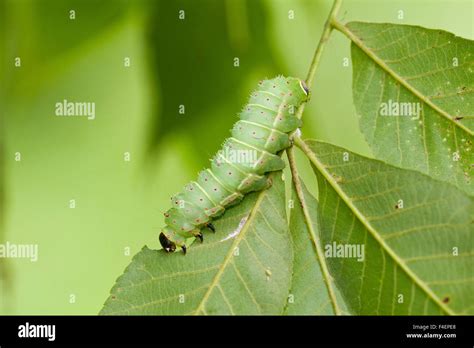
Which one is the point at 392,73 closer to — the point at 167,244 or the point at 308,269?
the point at 308,269

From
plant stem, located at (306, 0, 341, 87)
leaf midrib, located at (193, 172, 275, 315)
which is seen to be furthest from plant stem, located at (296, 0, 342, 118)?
leaf midrib, located at (193, 172, 275, 315)

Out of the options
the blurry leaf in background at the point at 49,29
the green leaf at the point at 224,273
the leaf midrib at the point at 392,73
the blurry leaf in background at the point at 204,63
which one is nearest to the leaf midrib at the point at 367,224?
the green leaf at the point at 224,273

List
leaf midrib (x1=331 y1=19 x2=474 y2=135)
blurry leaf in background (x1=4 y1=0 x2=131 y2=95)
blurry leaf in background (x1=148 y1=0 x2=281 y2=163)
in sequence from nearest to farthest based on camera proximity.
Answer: leaf midrib (x1=331 y1=19 x2=474 y2=135)
blurry leaf in background (x1=148 y1=0 x2=281 y2=163)
blurry leaf in background (x1=4 y1=0 x2=131 y2=95)

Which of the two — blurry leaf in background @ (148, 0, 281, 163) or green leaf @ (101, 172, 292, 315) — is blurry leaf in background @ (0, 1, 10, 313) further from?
green leaf @ (101, 172, 292, 315)

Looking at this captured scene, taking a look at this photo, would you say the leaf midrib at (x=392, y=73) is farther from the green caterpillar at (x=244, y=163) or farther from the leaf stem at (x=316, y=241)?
the leaf stem at (x=316, y=241)

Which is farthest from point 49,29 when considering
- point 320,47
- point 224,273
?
point 224,273

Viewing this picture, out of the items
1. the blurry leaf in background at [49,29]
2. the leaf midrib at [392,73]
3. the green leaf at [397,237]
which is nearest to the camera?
the green leaf at [397,237]
